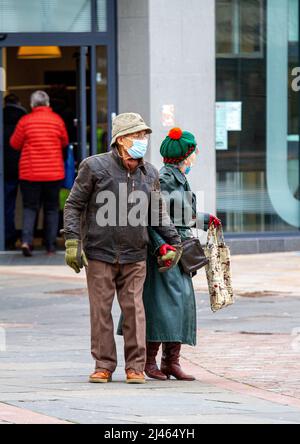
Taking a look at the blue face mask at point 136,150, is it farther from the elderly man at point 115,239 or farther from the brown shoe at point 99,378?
the brown shoe at point 99,378

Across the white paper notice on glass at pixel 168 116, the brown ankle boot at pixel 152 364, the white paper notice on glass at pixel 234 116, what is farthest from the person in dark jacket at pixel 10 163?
the brown ankle boot at pixel 152 364

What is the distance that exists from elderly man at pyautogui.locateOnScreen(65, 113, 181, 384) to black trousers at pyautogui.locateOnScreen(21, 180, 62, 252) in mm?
8643

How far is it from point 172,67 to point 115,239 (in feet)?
28.8

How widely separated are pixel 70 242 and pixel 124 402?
1.32 metres

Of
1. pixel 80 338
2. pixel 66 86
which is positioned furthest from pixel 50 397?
pixel 66 86

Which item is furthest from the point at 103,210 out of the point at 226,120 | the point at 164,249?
the point at 226,120

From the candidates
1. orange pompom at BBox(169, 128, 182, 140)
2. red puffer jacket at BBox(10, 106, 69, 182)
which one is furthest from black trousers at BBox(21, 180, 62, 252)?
orange pompom at BBox(169, 128, 182, 140)

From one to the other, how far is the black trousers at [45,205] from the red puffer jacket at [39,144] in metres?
0.11

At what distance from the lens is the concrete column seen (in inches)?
690

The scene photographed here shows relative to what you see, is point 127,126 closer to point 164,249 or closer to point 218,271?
point 164,249

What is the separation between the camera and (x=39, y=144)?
17766mm

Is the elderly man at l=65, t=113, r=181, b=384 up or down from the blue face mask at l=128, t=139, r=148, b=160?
down

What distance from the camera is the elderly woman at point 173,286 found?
928 cm

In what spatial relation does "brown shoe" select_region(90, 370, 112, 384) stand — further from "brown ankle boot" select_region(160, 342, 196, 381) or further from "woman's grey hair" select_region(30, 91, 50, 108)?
"woman's grey hair" select_region(30, 91, 50, 108)
